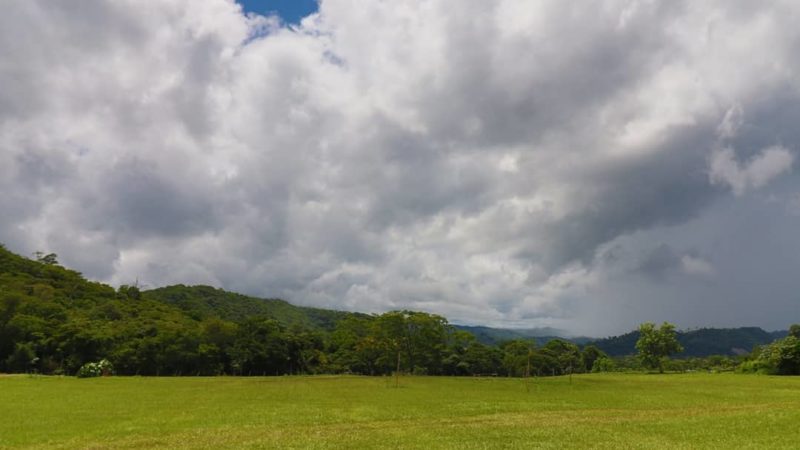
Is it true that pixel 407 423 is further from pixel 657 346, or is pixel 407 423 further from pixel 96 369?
pixel 657 346

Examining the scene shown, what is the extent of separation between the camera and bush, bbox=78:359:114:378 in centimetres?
9953

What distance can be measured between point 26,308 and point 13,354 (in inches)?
721

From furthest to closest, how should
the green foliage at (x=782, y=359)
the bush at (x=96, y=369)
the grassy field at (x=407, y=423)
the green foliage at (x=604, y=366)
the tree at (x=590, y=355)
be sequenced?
the tree at (x=590, y=355)
the green foliage at (x=604, y=366)
the bush at (x=96, y=369)
the green foliage at (x=782, y=359)
the grassy field at (x=407, y=423)

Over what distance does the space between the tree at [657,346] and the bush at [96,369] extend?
4923 inches

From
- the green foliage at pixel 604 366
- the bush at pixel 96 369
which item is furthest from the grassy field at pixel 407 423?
the green foliage at pixel 604 366

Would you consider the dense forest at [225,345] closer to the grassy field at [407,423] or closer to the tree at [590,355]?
the tree at [590,355]

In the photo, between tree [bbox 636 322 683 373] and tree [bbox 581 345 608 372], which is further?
tree [bbox 581 345 608 372]

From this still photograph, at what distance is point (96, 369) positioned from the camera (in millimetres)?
102625

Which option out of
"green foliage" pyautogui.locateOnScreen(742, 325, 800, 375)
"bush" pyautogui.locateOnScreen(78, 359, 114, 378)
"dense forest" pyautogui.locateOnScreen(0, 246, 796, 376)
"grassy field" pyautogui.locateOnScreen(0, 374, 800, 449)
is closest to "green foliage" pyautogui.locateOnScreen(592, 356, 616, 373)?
"dense forest" pyautogui.locateOnScreen(0, 246, 796, 376)

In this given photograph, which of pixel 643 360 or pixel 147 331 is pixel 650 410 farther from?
pixel 147 331

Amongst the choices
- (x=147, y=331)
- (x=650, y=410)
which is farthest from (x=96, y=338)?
(x=650, y=410)

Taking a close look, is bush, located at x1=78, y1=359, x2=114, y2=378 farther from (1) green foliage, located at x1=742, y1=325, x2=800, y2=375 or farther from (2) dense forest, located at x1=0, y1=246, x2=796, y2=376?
(1) green foliage, located at x1=742, y1=325, x2=800, y2=375

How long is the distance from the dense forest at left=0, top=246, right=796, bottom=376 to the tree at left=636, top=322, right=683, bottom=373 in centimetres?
1789

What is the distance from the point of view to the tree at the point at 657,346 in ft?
413
